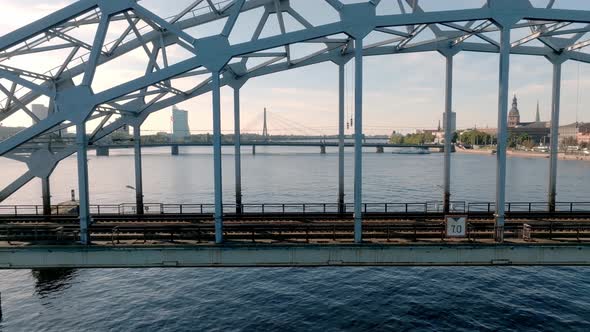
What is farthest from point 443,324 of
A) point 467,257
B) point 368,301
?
point 467,257

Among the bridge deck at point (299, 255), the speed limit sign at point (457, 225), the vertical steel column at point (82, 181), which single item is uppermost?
the vertical steel column at point (82, 181)

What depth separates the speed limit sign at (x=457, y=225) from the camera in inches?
608

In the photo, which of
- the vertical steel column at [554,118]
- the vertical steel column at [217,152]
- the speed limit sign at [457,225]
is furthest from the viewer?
the vertical steel column at [554,118]

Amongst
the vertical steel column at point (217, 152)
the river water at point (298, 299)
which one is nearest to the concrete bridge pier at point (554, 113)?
the river water at point (298, 299)

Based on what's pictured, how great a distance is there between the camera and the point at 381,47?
80.4 ft

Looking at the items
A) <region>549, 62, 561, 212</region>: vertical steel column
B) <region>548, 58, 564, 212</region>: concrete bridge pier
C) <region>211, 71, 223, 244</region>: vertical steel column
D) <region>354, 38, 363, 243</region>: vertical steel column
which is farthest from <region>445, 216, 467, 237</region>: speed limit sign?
<region>548, 58, 564, 212</region>: concrete bridge pier

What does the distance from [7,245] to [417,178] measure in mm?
83348

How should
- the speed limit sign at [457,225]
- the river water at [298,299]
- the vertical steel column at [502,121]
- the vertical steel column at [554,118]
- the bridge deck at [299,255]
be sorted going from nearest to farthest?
the bridge deck at [299,255]
the vertical steel column at [502,121]
the speed limit sign at [457,225]
the river water at [298,299]
the vertical steel column at [554,118]

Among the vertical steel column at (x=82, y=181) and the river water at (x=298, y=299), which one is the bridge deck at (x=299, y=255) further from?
the river water at (x=298, y=299)

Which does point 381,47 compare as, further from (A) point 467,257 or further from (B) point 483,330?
(B) point 483,330

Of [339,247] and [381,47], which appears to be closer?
[339,247]

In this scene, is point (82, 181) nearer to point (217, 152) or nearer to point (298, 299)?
point (217, 152)

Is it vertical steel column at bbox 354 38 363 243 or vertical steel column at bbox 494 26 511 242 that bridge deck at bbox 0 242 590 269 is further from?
vertical steel column at bbox 494 26 511 242

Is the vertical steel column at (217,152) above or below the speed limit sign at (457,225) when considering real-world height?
above
